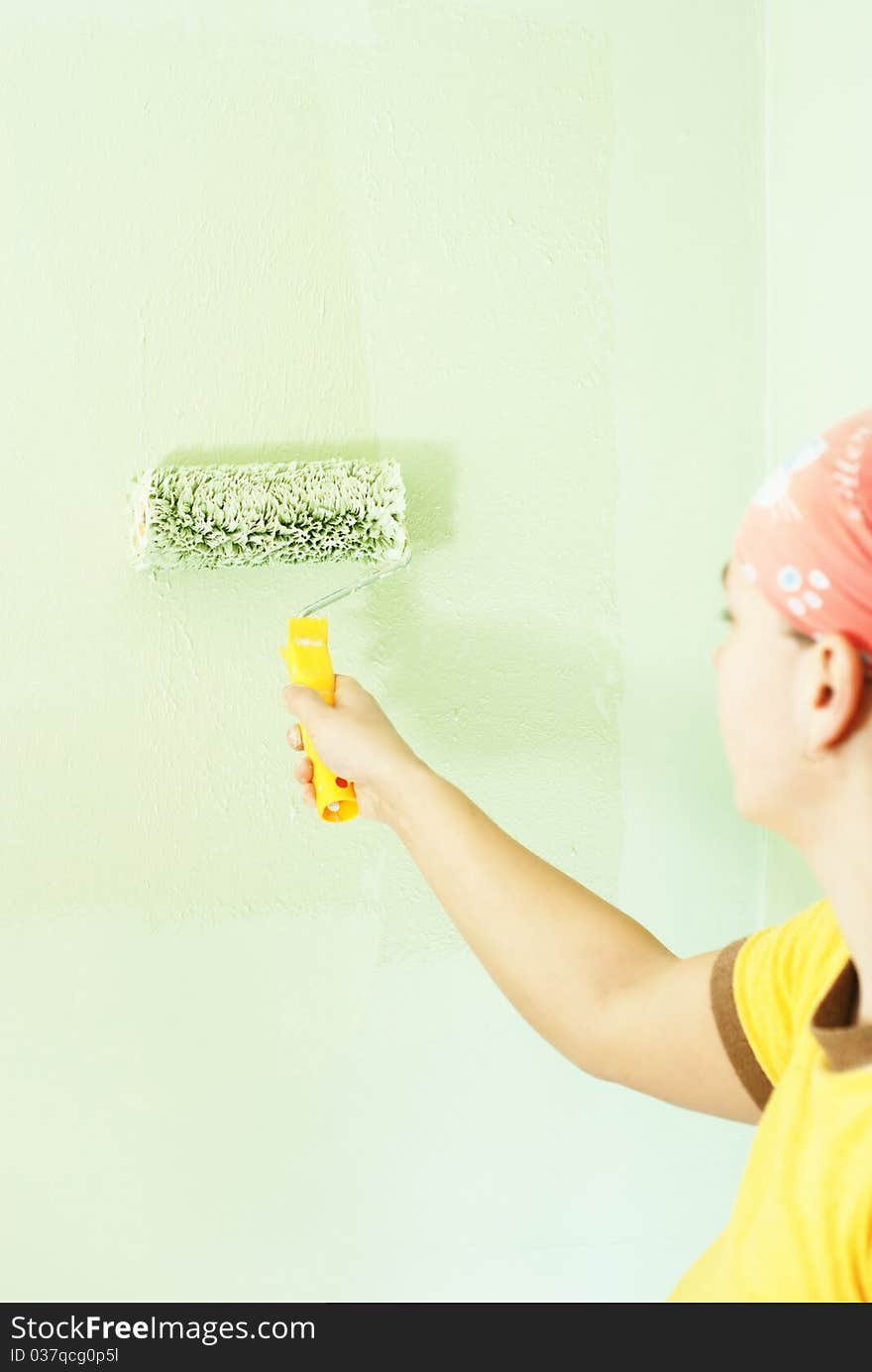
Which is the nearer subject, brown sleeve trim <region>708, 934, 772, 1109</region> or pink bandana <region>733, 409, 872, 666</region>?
pink bandana <region>733, 409, 872, 666</region>

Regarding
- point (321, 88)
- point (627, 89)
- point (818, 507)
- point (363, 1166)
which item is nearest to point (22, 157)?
point (321, 88)

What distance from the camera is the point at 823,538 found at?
0.61 metres

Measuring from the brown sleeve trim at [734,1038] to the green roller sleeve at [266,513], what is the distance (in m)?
0.49

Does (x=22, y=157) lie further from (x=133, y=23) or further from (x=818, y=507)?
(x=818, y=507)

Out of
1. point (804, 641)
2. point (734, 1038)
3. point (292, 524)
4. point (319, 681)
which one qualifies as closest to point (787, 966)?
point (734, 1038)

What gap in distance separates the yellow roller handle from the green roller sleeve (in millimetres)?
94

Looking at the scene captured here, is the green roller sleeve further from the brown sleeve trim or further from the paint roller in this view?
the brown sleeve trim

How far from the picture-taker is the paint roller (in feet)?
3.26

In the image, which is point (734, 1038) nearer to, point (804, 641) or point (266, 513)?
point (804, 641)

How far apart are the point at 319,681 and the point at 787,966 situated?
442 mm

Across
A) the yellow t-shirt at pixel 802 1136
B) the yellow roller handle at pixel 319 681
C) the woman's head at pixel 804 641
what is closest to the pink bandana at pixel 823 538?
the woman's head at pixel 804 641

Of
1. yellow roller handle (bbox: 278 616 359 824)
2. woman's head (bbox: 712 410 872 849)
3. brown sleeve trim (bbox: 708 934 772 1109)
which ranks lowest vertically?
brown sleeve trim (bbox: 708 934 772 1109)

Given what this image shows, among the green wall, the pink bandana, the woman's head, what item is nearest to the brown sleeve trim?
the woman's head

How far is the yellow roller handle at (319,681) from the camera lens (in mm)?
978
